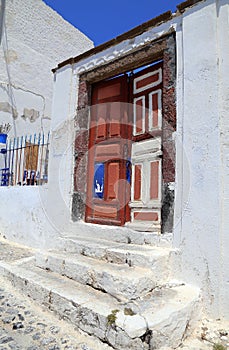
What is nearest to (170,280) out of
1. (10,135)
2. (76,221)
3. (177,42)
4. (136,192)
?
(136,192)

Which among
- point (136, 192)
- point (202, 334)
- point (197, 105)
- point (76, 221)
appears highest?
point (197, 105)

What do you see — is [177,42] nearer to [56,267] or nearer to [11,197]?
[56,267]

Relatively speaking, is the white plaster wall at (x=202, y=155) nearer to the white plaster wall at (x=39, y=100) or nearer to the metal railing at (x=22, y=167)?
the white plaster wall at (x=39, y=100)

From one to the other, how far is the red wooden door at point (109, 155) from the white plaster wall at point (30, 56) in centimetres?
470

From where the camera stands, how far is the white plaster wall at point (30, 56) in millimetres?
8469

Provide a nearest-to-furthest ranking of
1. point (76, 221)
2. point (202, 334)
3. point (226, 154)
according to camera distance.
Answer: point (202, 334), point (226, 154), point (76, 221)

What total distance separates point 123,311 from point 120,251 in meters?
0.88

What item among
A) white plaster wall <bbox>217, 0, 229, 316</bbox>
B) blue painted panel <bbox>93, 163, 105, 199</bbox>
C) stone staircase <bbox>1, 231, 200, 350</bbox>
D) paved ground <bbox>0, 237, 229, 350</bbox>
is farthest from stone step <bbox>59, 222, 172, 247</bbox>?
paved ground <bbox>0, 237, 229, 350</bbox>

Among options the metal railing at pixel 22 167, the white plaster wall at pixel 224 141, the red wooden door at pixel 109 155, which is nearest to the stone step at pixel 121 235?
the red wooden door at pixel 109 155

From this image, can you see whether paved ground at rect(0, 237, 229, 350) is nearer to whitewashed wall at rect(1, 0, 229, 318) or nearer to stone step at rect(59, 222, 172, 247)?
whitewashed wall at rect(1, 0, 229, 318)

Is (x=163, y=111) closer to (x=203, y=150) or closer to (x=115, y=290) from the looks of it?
(x=203, y=150)

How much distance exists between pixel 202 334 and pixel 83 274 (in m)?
1.27

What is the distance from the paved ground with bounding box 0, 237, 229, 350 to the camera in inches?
87.1

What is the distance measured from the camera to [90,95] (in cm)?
458
